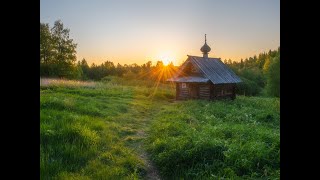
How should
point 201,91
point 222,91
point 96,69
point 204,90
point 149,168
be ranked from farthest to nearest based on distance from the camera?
point 96,69
point 222,91
point 201,91
point 204,90
point 149,168

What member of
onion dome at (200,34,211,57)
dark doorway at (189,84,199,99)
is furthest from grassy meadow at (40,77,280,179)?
onion dome at (200,34,211,57)

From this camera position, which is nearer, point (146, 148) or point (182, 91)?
point (146, 148)

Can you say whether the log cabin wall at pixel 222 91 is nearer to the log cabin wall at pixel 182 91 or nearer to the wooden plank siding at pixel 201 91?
the wooden plank siding at pixel 201 91

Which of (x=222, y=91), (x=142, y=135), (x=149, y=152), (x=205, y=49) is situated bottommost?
(x=149, y=152)

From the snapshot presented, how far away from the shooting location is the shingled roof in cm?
2325

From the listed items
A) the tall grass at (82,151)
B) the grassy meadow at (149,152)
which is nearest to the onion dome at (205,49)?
the grassy meadow at (149,152)

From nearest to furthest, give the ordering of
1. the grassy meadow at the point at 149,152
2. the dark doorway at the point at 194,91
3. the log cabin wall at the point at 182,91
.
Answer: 1. the grassy meadow at the point at 149,152
2. the dark doorway at the point at 194,91
3. the log cabin wall at the point at 182,91

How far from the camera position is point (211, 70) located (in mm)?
24453

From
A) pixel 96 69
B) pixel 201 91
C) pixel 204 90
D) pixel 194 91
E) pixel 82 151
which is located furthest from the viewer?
pixel 96 69

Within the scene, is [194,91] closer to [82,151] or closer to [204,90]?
[204,90]

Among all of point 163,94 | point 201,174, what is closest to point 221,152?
point 201,174

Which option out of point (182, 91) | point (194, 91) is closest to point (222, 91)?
point (194, 91)

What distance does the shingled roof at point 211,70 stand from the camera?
23.2m
